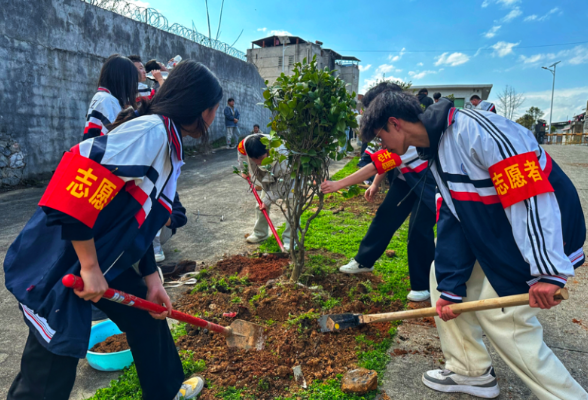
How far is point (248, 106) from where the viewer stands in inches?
674

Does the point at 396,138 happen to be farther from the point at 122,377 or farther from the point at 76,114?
the point at 76,114

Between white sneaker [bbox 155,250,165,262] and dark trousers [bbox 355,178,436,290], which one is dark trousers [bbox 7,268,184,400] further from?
white sneaker [bbox 155,250,165,262]

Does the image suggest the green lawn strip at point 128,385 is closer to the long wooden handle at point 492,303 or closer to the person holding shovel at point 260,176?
the long wooden handle at point 492,303

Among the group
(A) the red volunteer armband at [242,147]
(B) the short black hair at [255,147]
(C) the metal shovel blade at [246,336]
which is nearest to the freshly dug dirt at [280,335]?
(C) the metal shovel blade at [246,336]

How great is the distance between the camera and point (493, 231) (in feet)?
6.22

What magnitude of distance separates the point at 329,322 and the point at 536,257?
1.53 m

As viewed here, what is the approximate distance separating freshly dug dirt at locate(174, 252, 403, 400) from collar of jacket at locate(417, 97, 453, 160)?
5.01 ft

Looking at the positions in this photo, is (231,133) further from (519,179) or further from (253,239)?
(519,179)

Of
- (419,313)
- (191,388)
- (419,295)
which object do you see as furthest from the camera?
(419,295)

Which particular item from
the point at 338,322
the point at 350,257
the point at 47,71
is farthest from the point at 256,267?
the point at 47,71

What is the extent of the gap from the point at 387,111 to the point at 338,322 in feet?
5.01

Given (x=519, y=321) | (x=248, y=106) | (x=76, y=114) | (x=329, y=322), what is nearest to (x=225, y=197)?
(x=76, y=114)

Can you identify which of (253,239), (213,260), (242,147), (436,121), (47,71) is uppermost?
(47,71)

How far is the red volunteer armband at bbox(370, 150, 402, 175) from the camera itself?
330 centimetres
